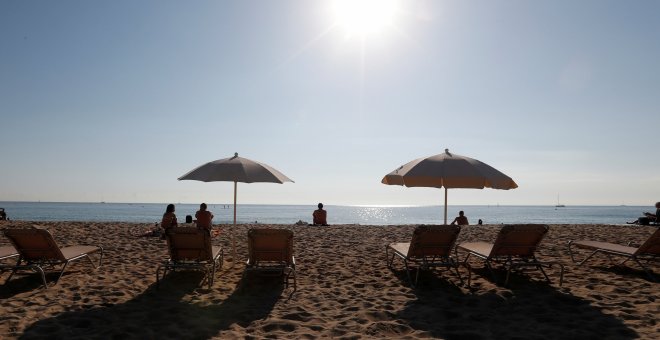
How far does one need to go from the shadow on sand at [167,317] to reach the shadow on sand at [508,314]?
1.93 m

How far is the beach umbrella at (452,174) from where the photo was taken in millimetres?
6848

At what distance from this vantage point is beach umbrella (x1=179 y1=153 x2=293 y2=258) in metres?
6.95

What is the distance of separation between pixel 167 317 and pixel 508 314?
396cm

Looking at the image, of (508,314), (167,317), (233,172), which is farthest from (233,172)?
(508,314)

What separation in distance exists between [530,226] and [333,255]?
13.8 feet

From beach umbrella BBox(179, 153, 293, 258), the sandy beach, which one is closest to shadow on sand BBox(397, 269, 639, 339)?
the sandy beach

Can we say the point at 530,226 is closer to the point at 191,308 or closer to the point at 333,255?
the point at 333,255

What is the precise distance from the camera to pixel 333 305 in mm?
5395

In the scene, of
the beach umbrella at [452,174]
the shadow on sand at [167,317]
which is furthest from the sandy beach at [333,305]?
the beach umbrella at [452,174]

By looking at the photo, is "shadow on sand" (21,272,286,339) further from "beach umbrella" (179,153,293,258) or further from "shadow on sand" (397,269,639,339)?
"shadow on sand" (397,269,639,339)

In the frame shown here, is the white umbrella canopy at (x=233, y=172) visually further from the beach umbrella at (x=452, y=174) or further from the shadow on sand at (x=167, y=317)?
the beach umbrella at (x=452, y=174)

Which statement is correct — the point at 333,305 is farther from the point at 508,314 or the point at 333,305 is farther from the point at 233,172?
the point at 233,172

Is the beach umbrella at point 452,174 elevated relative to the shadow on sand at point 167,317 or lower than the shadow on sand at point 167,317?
elevated

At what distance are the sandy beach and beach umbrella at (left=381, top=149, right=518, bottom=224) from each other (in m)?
1.55
